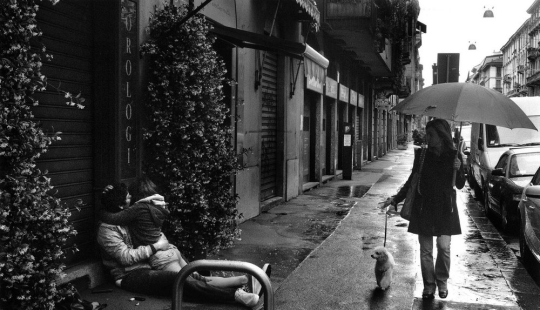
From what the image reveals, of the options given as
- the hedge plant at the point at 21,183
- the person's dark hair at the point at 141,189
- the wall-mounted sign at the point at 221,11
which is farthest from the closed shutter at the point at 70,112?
the wall-mounted sign at the point at 221,11

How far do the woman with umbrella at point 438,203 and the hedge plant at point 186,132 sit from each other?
90.1 inches

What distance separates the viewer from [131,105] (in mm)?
6445

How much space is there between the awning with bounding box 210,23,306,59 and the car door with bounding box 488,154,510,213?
4629 mm

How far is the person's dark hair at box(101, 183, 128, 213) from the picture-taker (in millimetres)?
5598

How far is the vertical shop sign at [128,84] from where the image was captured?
6.28 m

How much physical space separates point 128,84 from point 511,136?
10632mm

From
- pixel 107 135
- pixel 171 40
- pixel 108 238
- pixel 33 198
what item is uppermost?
pixel 171 40

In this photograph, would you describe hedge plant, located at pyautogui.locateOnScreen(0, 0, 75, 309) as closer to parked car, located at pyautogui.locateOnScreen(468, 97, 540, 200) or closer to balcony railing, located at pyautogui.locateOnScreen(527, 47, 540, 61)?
parked car, located at pyautogui.locateOnScreen(468, 97, 540, 200)

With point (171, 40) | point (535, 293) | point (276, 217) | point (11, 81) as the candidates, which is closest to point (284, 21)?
point (276, 217)

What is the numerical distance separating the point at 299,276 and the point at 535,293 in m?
2.61

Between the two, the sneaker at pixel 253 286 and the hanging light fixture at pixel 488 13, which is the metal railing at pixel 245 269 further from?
the hanging light fixture at pixel 488 13

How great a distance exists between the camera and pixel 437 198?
235 inches

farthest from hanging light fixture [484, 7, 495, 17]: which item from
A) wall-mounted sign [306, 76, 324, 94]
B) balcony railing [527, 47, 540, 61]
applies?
balcony railing [527, 47, 540, 61]

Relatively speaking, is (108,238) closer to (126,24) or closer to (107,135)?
(107,135)
